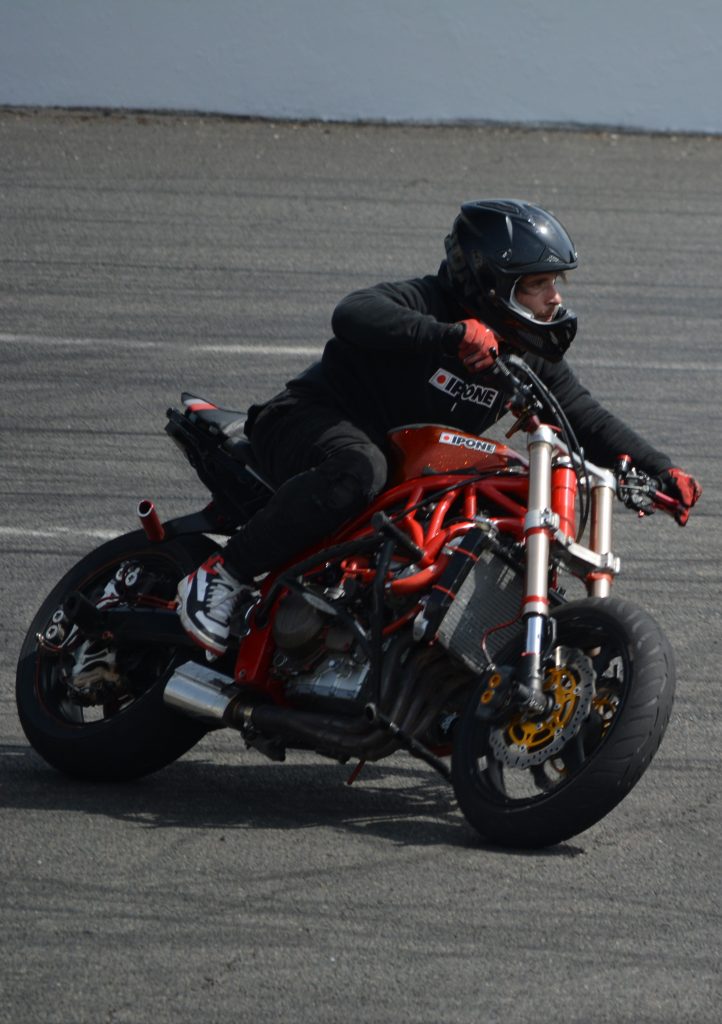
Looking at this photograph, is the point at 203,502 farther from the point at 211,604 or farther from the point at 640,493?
the point at 640,493

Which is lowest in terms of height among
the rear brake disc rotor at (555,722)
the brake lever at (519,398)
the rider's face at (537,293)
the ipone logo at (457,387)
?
the rear brake disc rotor at (555,722)

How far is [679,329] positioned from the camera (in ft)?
34.6

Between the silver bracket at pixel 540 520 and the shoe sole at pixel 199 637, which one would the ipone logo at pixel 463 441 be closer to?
the silver bracket at pixel 540 520

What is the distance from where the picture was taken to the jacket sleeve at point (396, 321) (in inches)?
202

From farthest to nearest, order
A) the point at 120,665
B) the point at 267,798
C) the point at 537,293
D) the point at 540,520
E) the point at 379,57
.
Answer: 1. the point at 379,57
2. the point at 120,665
3. the point at 267,798
4. the point at 537,293
5. the point at 540,520

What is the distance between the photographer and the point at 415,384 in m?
5.50

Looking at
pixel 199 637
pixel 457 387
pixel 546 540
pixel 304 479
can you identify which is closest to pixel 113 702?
pixel 199 637

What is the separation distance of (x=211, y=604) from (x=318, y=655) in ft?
1.20

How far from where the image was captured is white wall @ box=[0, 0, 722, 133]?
45.0ft

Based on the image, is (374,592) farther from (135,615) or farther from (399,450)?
(135,615)

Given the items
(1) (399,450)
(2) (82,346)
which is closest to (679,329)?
(2) (82,346)

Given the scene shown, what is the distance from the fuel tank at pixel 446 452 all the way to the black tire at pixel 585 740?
55 cm

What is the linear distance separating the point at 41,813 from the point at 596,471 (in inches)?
73.7

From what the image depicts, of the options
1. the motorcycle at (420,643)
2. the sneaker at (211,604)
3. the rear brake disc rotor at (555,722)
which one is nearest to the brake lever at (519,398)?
the motorcycle at (420,643)
